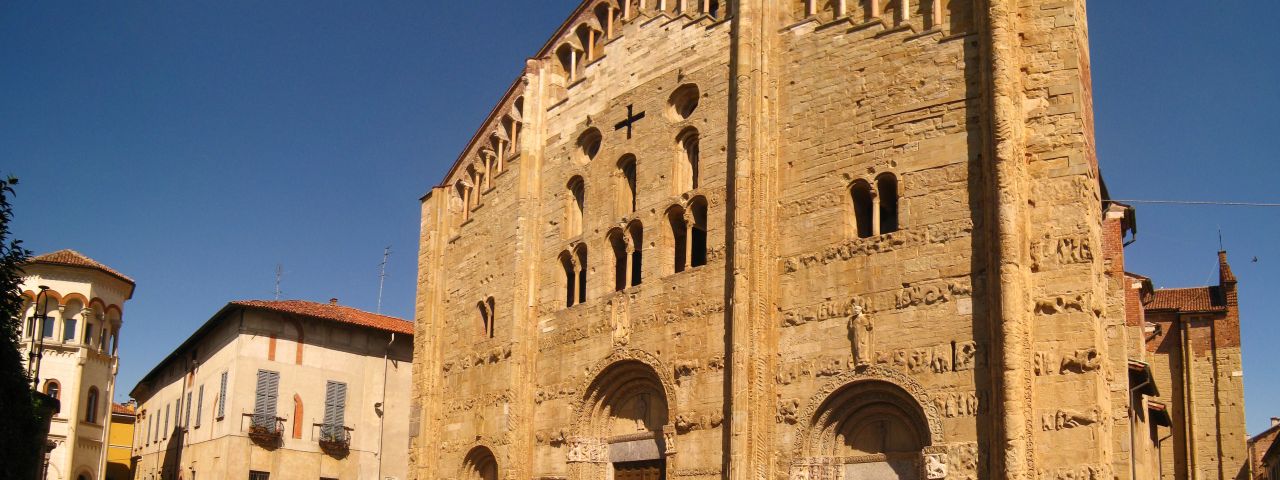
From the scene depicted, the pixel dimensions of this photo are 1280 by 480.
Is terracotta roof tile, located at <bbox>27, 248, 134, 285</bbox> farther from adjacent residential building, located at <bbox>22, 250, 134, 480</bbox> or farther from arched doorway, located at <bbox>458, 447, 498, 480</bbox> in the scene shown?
arched doorway, located at <bbox>458, 447, 498, 480</bbox>

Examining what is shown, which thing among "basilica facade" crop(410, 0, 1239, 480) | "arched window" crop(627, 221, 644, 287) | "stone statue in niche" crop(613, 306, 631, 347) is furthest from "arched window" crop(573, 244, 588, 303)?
"stone statue in niche" crop(613, 306, 631, 347)

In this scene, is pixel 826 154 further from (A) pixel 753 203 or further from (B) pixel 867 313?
(B) pixel 867 313

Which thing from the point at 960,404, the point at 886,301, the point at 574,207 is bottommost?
the point at 960,404

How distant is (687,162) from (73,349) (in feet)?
76.5

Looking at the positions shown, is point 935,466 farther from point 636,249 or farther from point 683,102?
point 683,102

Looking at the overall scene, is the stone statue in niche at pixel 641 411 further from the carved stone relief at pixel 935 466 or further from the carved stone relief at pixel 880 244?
the carved stone relief at pixel 935 466

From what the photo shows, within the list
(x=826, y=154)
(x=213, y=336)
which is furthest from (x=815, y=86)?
→ (x=213, y=336)

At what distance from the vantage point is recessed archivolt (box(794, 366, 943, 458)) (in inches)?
666

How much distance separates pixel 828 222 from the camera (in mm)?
18828

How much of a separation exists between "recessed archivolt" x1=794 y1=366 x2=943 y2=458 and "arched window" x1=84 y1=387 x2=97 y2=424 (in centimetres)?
2694

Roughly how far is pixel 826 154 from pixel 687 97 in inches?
160

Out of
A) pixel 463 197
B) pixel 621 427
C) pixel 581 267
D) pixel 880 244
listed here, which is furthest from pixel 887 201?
pixel 463 197

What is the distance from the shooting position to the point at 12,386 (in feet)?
59.6

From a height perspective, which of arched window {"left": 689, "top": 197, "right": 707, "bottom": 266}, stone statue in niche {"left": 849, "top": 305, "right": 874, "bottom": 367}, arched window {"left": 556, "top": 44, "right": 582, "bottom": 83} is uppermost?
arched window {"left": 556, "top": 44, "right": 582, "bottom": 83}
